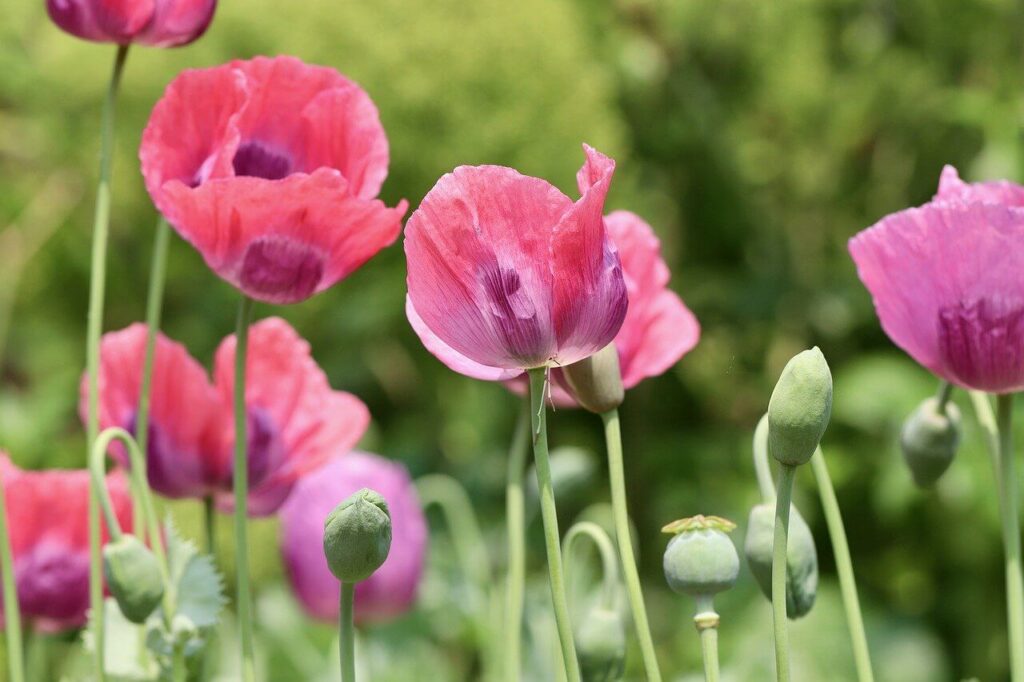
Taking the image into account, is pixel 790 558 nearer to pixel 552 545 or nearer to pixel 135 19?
pixel 552 545

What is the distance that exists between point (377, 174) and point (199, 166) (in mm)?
51

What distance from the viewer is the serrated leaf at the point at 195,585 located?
0.39 meters

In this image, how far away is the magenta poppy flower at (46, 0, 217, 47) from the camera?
0.40 m

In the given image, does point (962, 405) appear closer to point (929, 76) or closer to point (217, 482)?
point (929, 76)

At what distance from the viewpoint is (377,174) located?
0.39 m

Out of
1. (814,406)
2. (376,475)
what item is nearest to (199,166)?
(814,406)

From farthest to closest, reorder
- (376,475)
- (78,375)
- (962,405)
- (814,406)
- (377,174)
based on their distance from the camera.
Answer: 1. (78,375)
2. (962,405)
3. (376,475)
4. (377,174)
5. (814,406)

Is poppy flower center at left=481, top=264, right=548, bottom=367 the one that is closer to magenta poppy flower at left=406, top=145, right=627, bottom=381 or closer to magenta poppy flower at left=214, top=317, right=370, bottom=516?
magenta poppy flower at left=406, top=145, right=627, bottom=381

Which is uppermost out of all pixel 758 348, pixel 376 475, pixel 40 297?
pixel 40 297

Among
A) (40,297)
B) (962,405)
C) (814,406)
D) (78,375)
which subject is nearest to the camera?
(814,406)

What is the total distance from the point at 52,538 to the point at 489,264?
0.84 feet

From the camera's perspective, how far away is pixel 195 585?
15.9 inches

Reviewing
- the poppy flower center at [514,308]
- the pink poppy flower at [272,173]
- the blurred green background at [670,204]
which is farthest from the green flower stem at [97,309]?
the blurred green background at [670,204]

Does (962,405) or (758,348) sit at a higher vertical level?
(758,348)
